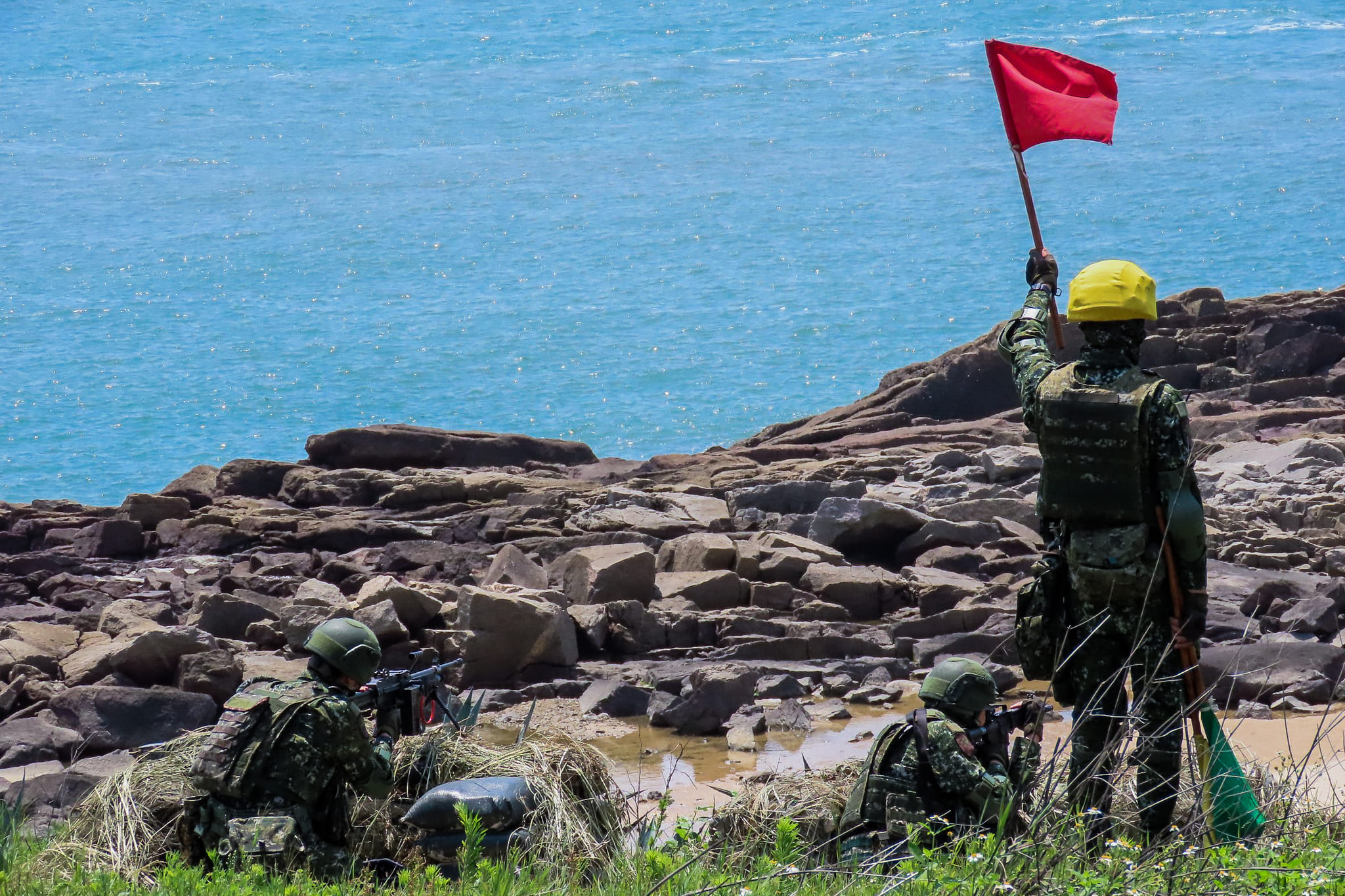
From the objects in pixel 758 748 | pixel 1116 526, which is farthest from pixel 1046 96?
pixel 758 748

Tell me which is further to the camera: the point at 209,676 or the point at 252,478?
the point at 252,478

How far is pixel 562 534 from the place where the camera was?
13.2m

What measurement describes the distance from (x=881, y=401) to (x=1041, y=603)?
46.9ft

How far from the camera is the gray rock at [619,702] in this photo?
365 inches

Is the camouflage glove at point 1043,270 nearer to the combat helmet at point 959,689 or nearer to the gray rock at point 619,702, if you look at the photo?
the combat helmet at point 959,689

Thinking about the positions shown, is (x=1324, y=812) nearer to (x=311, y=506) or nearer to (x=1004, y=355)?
(x=1004, y=355)

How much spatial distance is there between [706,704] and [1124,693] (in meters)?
4.31

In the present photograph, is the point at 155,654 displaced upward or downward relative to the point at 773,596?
upward

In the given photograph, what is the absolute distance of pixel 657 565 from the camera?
11.9 m

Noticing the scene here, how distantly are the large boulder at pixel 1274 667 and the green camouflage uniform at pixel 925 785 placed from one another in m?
3.81

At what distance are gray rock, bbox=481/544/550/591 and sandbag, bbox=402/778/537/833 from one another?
5362 mm

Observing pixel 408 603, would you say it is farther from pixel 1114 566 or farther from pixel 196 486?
pixel 196 486

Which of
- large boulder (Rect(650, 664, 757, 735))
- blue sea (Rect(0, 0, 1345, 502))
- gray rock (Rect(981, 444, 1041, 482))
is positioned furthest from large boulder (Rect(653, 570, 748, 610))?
blue sea (Rect(0, 0, 1345, 502))

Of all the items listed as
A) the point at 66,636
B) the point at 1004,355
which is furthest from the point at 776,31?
the point at 1004,355
